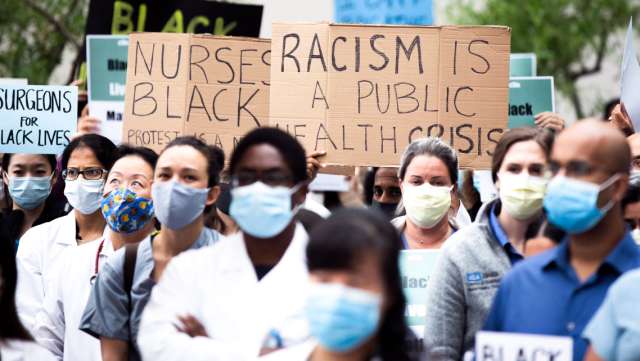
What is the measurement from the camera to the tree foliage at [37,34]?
750 inches

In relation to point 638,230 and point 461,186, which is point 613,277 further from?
point 461,186

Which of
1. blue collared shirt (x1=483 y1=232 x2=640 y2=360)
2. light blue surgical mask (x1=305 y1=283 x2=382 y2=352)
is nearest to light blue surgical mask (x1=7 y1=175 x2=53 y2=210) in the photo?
blue collared shirt (x1=483 y1=232 x2=640 y2=360)

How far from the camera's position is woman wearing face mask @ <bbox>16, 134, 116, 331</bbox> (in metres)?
8.17

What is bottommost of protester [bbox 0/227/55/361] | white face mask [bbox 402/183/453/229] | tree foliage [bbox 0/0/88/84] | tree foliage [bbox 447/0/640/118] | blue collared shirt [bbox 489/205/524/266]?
protester [bbox 0/227/55/361]

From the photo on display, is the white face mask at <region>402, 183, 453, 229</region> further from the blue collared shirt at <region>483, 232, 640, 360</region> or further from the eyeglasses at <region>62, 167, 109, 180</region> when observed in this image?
the blue collared shirt at <region>483, 232, 640, 360</region>

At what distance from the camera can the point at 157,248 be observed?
669 centimetres

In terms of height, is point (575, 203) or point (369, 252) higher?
point (575, 203)

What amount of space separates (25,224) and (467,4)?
17.0 metres

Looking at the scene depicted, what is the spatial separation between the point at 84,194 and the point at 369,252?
12.6 feet

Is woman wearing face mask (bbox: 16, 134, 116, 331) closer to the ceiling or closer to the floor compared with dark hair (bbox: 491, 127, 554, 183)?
closer to the floor

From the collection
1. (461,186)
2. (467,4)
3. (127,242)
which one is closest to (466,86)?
(461,186)

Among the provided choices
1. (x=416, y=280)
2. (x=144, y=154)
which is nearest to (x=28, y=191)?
(x=144, y=154)

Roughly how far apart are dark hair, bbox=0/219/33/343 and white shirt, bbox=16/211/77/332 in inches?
87.5

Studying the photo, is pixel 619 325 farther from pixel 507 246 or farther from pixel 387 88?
pixel 387 88
